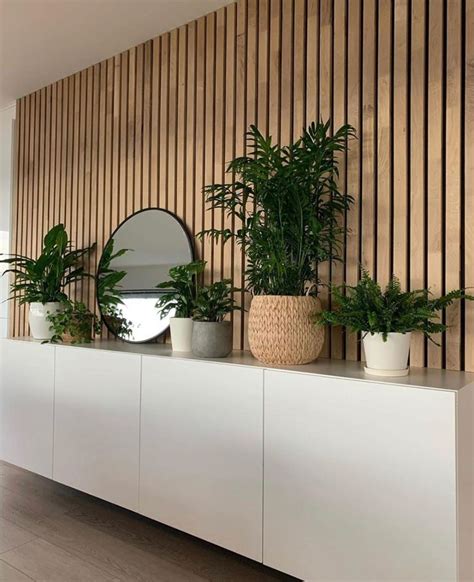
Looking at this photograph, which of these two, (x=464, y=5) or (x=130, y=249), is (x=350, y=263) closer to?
(x=464, y=5)

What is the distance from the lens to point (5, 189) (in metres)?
3.96

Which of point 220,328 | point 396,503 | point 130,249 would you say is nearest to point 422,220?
point 220,328

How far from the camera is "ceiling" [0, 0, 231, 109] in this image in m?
2.63

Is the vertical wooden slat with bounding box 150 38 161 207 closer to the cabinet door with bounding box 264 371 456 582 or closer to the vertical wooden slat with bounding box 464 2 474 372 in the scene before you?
the cabinet door with bounding box 264 371 456 582

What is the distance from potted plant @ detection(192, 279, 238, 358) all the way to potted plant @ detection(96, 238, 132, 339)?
83 centimetres

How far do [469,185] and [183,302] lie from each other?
54.3 inches

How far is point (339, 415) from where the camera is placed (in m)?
1.69

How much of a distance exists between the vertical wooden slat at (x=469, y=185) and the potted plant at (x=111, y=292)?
1864 mm

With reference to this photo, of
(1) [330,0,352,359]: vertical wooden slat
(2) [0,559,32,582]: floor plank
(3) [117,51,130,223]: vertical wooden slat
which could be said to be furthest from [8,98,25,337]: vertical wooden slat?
(1) [330,0,352,359]: vertical wooden slat

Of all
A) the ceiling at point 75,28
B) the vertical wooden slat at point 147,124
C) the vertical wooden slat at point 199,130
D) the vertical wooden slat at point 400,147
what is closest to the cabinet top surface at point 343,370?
the vertical wooden slat at point 400,147

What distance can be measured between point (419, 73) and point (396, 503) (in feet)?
5.51

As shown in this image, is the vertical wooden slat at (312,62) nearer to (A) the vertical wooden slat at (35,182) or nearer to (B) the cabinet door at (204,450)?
(B) the cabinet door at (204,450)

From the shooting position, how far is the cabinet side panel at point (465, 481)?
59.1 inches

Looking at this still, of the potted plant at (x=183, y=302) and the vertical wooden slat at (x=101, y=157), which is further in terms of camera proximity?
the vertical wooden slat at (x=101, y=157)
